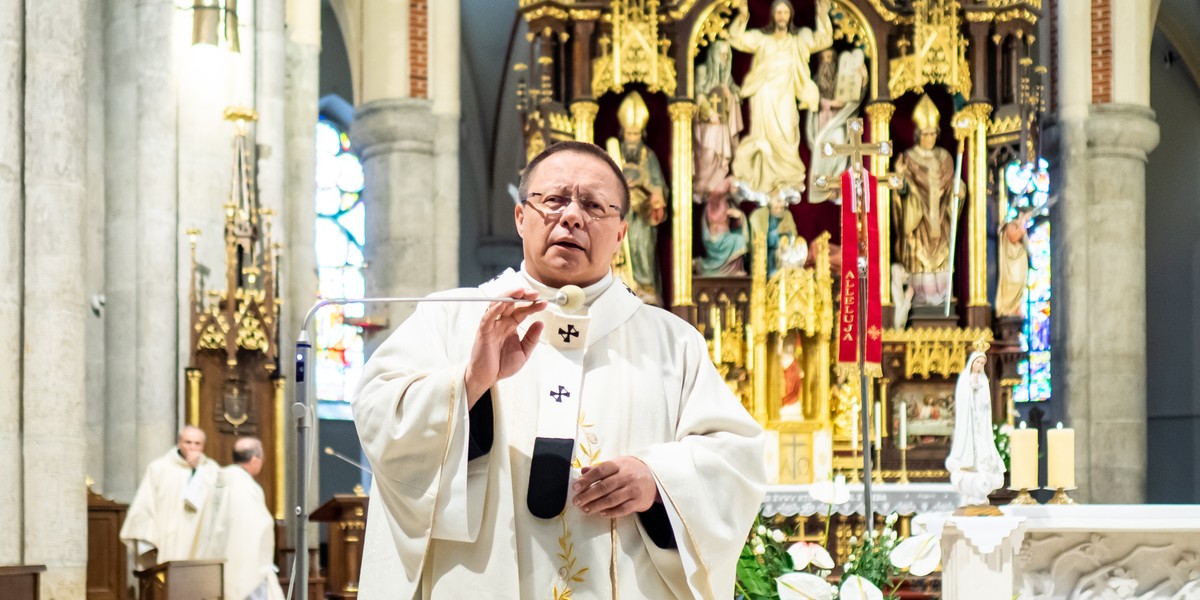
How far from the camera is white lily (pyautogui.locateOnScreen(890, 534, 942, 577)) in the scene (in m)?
4.54

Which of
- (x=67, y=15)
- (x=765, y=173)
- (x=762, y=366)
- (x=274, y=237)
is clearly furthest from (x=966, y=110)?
(x=67, y=15)

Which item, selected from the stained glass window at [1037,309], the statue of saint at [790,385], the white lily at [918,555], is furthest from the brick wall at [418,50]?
the white lily at [918,555]

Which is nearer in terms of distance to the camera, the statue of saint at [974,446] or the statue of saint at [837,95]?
the statue of saint at [974,446]

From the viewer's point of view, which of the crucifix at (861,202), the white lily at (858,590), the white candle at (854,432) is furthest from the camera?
the white candle at (854,432)

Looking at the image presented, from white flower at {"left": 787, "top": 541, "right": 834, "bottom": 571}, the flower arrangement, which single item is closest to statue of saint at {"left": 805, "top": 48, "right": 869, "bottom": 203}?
A: the flower arrangement

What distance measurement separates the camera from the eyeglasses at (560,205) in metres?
3.23

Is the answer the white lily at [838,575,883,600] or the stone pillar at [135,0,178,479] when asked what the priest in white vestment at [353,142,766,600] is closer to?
the white lily at [838,575,883,600]

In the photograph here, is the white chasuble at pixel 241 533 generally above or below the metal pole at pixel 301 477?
→ below

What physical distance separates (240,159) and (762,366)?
4.42 meters

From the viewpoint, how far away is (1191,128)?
731 inches

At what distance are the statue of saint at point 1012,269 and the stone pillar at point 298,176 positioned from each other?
5.69 metres

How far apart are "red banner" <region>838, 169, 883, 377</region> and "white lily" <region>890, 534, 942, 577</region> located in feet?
11.6

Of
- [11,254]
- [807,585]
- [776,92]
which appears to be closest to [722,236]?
[776,92]

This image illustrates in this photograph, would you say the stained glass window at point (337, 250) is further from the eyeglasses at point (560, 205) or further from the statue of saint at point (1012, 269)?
the eyeglasses at point (560, 205)
